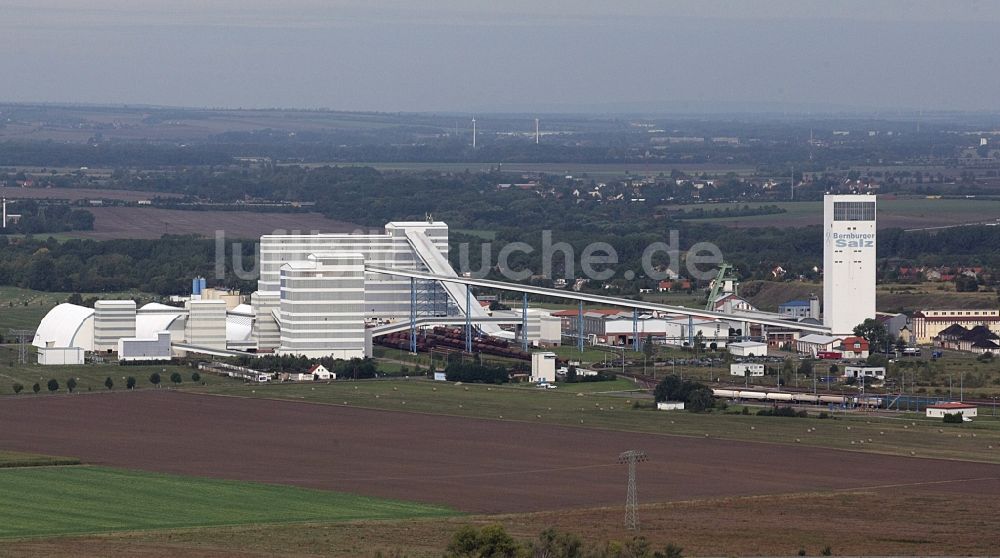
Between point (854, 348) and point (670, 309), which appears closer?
point (854, 348)

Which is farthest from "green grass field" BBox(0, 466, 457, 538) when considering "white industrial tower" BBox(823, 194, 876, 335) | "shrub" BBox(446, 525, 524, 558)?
"white industrial tower" BBox(823, 194, 876, 335)

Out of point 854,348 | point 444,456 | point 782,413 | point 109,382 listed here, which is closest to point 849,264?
point 854,348

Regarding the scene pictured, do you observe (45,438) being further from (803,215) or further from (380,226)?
(803,215)

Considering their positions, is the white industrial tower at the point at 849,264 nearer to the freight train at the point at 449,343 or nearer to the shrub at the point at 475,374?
the freight train at the point at 449,343

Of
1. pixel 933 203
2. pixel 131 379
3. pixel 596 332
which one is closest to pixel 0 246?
pixel 596 332

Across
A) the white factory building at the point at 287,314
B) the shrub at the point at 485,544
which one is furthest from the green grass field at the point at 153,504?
the white factory building at the point at 287,314

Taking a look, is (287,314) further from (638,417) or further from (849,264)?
(849,264)
